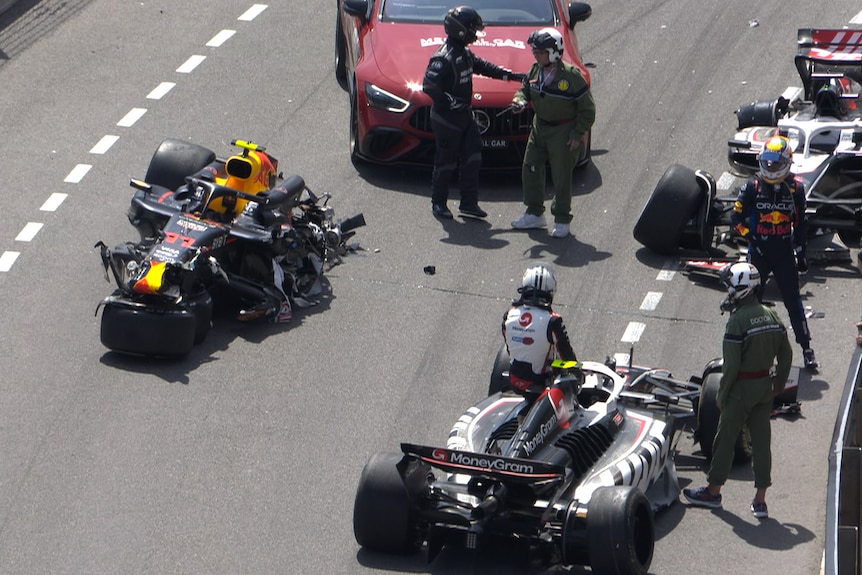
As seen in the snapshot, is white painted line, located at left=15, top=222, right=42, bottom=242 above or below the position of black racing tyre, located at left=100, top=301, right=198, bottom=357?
below

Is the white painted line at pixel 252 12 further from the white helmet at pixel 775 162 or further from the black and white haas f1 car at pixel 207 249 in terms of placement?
the white helmet at pixel 775 162

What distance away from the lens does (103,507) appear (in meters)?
11.1

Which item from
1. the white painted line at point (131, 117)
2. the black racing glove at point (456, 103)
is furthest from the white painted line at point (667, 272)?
the white painted line at point (131, 117)

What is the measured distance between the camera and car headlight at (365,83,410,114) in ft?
54.0

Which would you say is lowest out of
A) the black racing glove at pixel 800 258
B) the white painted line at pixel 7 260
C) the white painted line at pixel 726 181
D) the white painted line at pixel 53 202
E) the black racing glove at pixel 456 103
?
the white painted line at pixel 53 202

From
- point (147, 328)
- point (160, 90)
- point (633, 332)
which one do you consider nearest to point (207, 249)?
point (147, 328)

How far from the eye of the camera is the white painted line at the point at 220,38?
67.1ft

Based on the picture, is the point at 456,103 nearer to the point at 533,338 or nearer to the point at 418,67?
the point at 418,67

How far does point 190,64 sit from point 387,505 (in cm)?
1107

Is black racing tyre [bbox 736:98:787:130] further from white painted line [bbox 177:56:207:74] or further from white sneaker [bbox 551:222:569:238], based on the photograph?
white painted line [bbox 177:56:207:74]

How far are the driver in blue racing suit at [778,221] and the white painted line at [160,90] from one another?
834cm

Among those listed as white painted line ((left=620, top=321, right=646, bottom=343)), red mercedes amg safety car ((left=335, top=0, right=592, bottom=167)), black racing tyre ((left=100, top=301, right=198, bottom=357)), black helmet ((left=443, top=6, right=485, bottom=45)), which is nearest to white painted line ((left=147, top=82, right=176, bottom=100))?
red mercedes amg safety car ((left=335, top=0, right=592, bottom=167))

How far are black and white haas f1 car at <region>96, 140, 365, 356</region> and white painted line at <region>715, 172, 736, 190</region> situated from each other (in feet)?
12.7

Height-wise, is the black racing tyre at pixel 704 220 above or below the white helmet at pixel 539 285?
below
